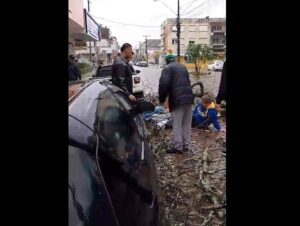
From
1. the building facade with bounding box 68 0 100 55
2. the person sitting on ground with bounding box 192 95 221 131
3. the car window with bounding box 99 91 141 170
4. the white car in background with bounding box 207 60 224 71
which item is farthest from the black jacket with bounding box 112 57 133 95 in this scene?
the car window with bounding box 99 91 141 170

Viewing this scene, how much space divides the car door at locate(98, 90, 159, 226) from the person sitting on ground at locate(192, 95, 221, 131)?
4575 mm

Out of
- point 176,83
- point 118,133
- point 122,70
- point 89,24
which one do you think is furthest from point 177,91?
point 89,24

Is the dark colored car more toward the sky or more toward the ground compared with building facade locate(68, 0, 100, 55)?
more toward the ground

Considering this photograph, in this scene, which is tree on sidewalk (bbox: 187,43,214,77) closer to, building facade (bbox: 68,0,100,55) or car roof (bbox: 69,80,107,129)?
building facade (bbox: 68,0,100,55)

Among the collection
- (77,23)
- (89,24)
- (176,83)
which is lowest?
(176,83)

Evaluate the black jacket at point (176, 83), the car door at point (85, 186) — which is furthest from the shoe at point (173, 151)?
the car door at point (85, 186)

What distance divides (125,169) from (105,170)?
226 mm

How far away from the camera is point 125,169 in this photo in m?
1.86

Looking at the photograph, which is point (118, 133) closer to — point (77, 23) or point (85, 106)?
point (85, 106)

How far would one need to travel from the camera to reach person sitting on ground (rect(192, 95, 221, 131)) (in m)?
6.93
